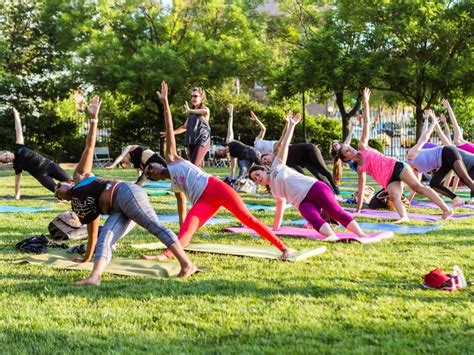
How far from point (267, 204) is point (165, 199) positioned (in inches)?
91.0

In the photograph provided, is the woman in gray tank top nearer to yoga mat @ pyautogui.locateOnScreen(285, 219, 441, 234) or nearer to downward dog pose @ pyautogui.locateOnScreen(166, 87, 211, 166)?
downward dog pose @ pyautogui.locateOnScreen(166, 87, 211, 166)

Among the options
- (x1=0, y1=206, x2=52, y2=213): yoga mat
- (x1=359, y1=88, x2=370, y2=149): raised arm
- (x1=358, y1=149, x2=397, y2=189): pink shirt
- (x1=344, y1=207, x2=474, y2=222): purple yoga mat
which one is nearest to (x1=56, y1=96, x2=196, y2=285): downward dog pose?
(x1=359, y1=88, x2=370, y2=149): raised arm

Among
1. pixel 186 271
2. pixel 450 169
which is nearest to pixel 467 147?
pixel 450 169

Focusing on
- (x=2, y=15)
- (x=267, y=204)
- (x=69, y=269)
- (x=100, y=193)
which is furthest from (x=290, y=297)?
(x=2, y=15)

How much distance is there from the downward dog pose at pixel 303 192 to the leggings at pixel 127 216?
1914 millimetres

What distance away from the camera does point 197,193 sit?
19.5 ft

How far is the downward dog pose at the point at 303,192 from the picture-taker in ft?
22.6

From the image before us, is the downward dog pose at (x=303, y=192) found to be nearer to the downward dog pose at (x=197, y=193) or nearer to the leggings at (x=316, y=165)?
the downward dog pose at (x=197, y=193)

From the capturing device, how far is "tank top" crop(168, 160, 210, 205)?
5.96m

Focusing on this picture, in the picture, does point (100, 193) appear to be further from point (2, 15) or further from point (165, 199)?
point (2, 15)

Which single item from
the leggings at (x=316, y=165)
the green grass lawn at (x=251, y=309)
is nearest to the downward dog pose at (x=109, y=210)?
the green grass lawn at (x=251, y=309)

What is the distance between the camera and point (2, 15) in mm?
30000

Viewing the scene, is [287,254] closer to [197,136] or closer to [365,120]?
[365,120]

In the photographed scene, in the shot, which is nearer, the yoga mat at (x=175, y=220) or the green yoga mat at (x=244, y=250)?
the green yoga mat at (x=244, y=250)
